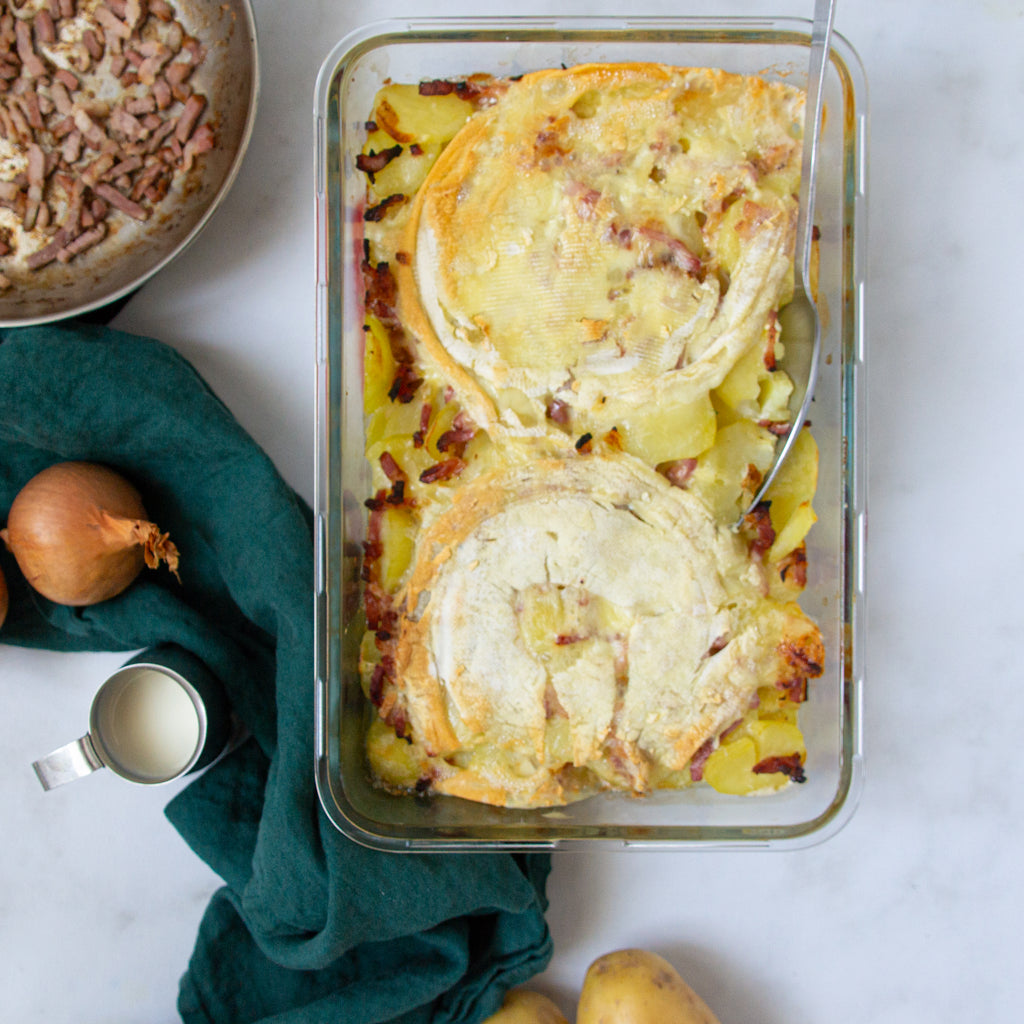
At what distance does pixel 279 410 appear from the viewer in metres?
1.74

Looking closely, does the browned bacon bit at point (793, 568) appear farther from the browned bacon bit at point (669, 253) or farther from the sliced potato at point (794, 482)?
the browned bacon bit at point (669, 253)

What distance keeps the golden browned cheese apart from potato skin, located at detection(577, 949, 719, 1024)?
47 centimetres

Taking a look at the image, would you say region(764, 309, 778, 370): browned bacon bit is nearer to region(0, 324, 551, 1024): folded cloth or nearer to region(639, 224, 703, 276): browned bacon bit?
region(639, 224, 703, 276): browned bacon bit

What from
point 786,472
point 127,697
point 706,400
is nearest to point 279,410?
point 127,697

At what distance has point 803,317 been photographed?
1.45 meters

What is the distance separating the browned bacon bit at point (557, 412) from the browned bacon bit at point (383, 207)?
1.41ft

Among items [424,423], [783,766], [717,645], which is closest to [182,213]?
[424,423]

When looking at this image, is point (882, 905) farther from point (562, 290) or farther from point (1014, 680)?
point (562, 290)

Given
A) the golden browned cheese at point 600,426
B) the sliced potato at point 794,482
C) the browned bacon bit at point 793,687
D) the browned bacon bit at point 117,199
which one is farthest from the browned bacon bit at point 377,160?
the browned bacon bit at point 793,687

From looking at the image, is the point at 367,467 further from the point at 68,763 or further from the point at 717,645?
the point at 68,763

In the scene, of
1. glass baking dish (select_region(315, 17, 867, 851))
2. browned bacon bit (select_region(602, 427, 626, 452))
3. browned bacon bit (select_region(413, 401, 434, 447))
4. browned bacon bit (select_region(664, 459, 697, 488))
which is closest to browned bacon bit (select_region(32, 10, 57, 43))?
glass baking dish (select_region(315, 17, 867, 851))

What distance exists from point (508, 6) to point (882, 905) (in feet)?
6.35

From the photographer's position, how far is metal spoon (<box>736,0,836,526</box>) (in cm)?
139

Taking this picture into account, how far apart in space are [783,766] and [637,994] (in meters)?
0.56
